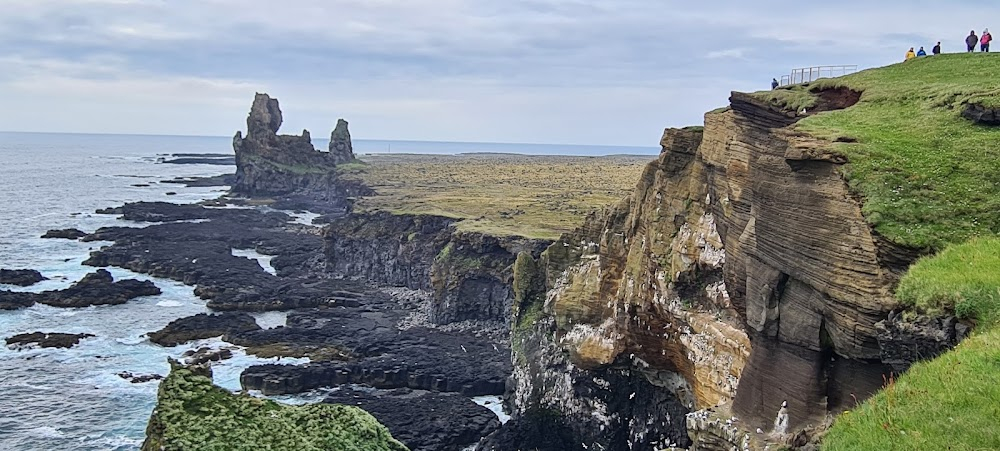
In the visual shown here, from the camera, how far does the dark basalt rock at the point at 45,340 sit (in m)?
54.7

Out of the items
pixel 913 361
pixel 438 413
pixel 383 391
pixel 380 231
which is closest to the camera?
pixel 913 361

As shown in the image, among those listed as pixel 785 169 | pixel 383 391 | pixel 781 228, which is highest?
pixel 785 169

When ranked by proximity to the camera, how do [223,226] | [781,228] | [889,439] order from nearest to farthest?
[889,439]
[781,228]
[223,226]

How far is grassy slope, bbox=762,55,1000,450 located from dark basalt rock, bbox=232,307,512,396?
29358 mm

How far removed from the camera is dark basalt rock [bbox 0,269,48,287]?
243 feet

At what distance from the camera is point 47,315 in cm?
6344

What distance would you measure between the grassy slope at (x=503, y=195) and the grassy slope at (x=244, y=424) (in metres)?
40.4

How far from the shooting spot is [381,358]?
2119 inches

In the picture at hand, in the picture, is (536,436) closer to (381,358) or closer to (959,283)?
(381,358)

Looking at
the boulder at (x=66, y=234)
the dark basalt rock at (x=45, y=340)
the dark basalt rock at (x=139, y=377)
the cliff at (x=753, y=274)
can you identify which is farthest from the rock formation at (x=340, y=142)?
the cliff at (x=753, y=274)

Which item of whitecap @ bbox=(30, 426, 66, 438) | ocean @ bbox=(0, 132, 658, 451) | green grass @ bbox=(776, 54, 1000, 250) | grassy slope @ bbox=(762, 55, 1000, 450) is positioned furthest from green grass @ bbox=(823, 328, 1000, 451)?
whitecap @ bbox=(30, 426, 66, 438)

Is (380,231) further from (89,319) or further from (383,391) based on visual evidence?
(383,391)

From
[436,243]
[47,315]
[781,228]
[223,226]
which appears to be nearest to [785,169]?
[781,228]

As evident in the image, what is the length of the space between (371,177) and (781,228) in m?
135
